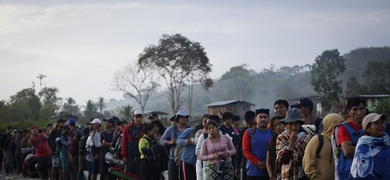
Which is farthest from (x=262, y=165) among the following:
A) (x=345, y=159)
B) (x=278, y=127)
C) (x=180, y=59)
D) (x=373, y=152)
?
(x=180, y=59)

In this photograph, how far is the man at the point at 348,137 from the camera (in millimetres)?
6406

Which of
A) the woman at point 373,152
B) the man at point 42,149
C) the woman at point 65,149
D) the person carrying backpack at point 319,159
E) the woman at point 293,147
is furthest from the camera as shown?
the man at point 42,149

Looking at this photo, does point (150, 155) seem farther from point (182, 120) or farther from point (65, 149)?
point (65, 149)

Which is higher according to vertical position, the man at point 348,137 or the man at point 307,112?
the man at point 307,112

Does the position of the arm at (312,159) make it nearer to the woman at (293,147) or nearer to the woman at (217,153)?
the woman at (293,147)

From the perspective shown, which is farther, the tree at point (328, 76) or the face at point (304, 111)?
the tree at point (328, 76)

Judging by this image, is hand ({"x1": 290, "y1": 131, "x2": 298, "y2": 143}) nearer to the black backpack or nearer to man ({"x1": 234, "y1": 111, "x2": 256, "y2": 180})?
man ({"x1": 234, "y1": 111, "x2": 256, "y2": 180})

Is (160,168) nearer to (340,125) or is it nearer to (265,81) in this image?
(340,125)

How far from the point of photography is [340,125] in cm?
656

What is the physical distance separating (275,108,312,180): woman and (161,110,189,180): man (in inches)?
183

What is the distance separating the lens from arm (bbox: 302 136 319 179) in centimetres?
670

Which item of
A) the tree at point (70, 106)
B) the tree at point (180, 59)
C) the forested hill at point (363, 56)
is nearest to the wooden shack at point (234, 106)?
the tree at point (180, 59)

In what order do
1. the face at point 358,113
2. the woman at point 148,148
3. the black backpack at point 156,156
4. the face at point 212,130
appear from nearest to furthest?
the face at point 358,113 < the face at point 212,130 < the black backpack at point 156,156 < the woman at point 148,148

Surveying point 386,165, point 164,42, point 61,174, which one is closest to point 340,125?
point 386,165
